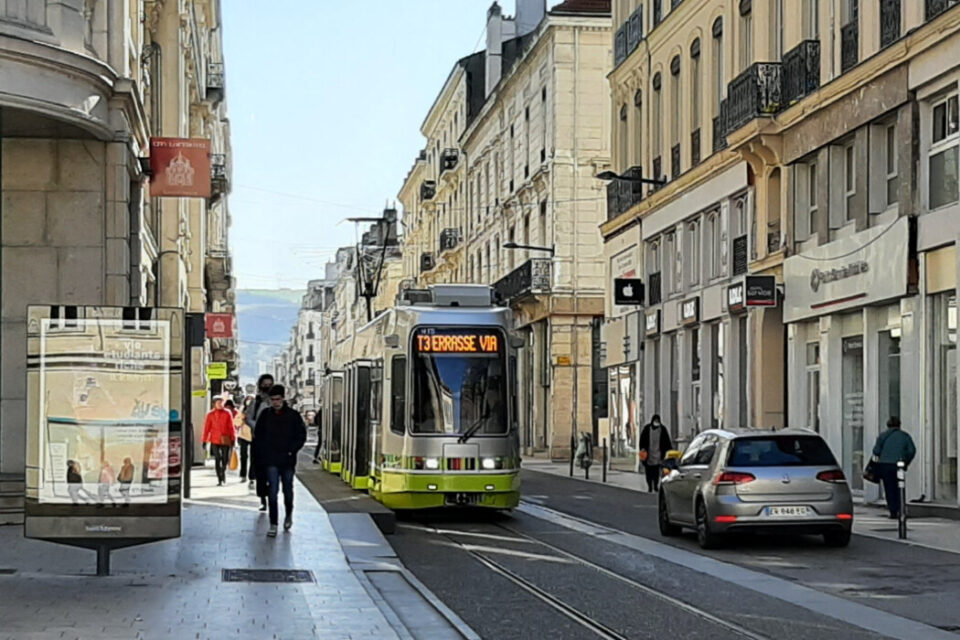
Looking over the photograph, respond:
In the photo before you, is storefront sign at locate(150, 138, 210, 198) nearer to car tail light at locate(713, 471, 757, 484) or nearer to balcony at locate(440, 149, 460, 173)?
car tail light at locate(713, 471, 757, 484)

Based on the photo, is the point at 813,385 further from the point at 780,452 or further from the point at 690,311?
the point at 780,452

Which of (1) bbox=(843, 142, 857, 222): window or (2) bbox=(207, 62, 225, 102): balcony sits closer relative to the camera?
(1) bbox=(843, 142, 857, 222): window

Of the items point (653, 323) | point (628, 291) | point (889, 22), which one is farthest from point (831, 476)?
point (628, 291)

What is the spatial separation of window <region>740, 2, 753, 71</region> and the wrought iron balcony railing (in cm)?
→ 407

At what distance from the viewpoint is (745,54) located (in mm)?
37469

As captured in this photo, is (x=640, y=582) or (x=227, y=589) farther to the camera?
(x=640, y=582)

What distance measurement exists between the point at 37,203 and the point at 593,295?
39.1 metres

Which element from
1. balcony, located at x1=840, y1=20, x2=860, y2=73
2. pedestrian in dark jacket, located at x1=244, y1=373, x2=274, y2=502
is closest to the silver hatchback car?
pedestrian in dark jacket, located at x1=244, y1=373, x2=274, y2=502

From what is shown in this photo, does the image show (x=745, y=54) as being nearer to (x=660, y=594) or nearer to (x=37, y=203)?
(x=37, y=203)

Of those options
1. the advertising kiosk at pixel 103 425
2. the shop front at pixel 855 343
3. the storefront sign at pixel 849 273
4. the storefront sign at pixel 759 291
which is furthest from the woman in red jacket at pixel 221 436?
the advertising kiosk at pixel 103 425

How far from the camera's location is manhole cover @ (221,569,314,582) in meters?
15.0

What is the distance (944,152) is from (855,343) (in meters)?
5.44

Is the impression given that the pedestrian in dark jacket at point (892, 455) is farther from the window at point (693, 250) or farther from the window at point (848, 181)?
the window at point (693, 250)

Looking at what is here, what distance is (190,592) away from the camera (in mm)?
13805
